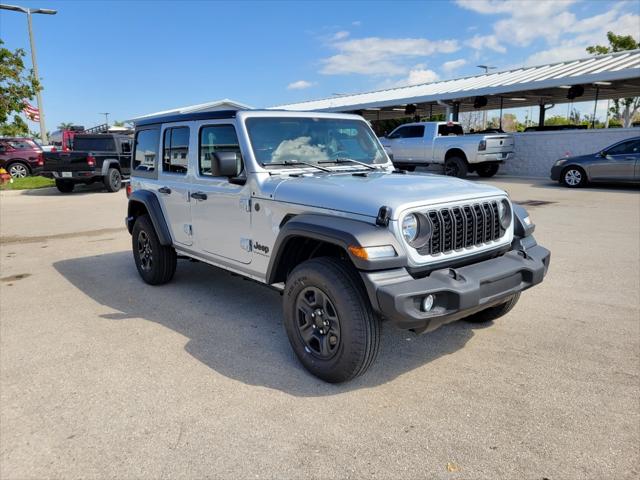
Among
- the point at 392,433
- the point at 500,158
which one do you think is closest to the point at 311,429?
the point at 392,433

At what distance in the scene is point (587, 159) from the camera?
1424cm

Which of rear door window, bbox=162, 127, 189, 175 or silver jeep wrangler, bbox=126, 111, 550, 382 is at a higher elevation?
rear door window, bbox=162, 127, 189, 175

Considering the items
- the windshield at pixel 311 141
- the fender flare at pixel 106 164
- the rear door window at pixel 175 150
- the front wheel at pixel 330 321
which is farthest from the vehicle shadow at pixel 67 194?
the front wheel at pixel 330 321

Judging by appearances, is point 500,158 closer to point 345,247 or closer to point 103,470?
point 345,247

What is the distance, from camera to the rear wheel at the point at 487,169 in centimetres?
1805

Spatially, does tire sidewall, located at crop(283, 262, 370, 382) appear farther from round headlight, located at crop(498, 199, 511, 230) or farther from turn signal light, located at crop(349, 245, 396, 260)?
round headlight, located at crop(498, 199, 511, 230)

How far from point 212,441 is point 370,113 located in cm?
3188

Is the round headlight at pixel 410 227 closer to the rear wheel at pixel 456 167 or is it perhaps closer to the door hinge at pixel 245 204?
the door hinge at pixel 245 204

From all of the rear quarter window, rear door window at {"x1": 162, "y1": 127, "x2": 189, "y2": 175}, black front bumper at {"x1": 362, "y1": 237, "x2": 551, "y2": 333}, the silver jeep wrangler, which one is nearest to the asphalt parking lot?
the silver jeep wrangler

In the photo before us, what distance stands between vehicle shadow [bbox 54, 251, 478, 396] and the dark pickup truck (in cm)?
1017

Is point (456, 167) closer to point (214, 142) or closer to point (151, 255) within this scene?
point (151, 255)

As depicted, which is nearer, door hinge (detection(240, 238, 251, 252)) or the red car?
door hinge (detection(240, 238, 251, 252))

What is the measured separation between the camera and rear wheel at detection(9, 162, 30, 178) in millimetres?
20703

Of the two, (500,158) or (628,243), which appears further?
(500,158)
